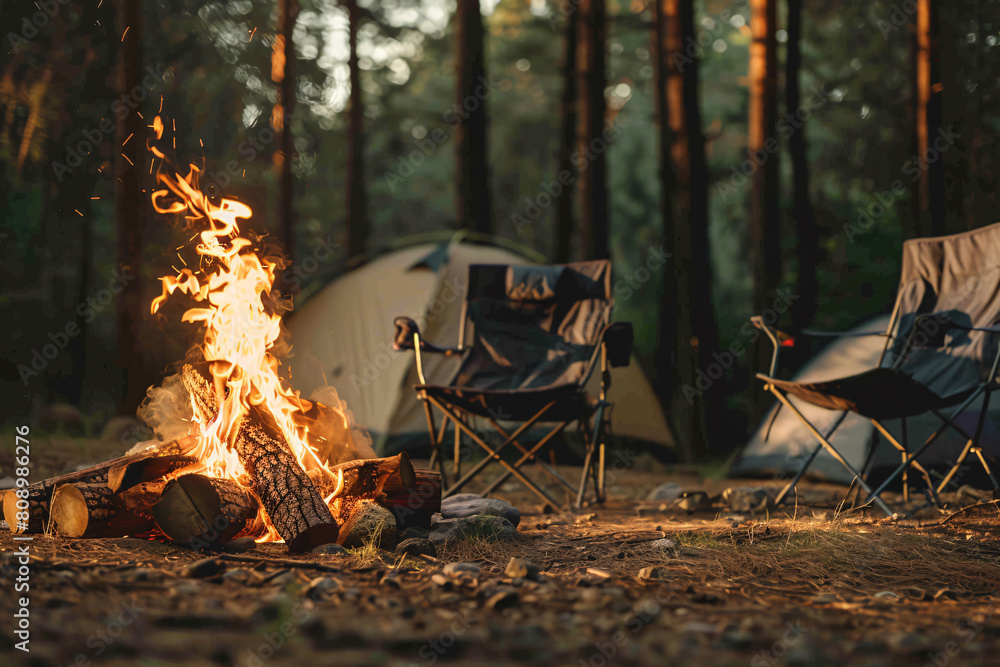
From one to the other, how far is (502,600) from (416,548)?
2.56 feet

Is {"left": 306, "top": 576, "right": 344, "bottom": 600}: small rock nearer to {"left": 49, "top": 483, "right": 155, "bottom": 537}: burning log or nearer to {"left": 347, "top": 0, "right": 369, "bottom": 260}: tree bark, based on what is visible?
{"left": 49, "top": 483, "right": 155, "bottom": 537}: burning log

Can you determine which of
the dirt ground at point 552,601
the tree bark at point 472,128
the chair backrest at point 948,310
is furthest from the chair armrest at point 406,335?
the tree bark at point 472,128

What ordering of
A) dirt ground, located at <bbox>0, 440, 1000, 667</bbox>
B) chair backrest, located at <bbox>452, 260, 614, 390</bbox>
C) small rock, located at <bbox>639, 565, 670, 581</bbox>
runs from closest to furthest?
dirt ground, located at <bbox>0, 440, 1000, 667</bbox>
small rock, located at <bbox>639, 565, 670, 581</bbox>
chair backrest, located at <bbox>452, 260, 614, 390</bbox>

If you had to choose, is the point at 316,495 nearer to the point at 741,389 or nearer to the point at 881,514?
the point at 881,514

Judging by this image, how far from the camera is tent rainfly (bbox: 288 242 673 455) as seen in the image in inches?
197

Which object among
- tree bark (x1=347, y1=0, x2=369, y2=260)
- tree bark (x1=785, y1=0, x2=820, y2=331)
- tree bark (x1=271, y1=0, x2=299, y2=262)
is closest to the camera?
tree bark (x1=785, y1=0, x2=820, y2=331)

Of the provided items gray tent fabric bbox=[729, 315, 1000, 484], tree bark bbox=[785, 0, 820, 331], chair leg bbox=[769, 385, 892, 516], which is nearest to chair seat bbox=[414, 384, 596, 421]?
chair leg bbox=[769, 385, 892, 516]

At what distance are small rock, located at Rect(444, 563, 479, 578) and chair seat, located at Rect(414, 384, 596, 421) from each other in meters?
1.20

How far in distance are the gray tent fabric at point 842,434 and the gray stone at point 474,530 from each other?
5.91ft

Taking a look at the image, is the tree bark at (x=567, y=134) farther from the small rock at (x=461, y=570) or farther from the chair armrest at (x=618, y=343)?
the small rock at (x=461, y=570)

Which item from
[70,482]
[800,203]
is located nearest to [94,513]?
[70,482]

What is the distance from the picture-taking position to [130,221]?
22.0ft

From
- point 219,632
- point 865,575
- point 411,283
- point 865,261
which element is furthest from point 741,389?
point 219,632

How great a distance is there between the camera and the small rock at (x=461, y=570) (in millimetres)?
1953
